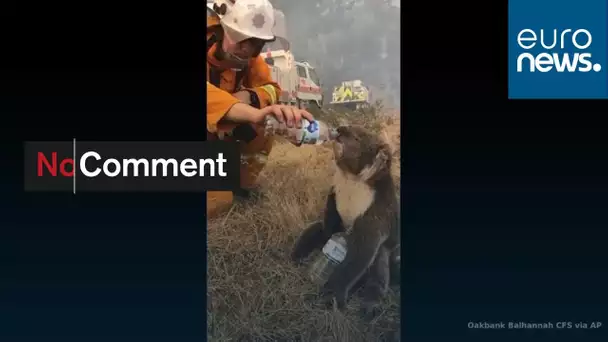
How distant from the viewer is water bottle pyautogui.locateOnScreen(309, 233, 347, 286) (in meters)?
3.61

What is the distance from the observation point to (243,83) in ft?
11.7

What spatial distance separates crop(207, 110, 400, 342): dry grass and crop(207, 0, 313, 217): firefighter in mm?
161

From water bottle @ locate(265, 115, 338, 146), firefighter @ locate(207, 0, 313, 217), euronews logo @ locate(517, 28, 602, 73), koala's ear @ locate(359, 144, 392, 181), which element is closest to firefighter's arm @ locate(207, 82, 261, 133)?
firefighter @ locate(207, 0, 313, 217)

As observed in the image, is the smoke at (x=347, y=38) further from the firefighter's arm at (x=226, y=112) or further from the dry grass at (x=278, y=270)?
the firefighter's arm at (x=226, y=112)

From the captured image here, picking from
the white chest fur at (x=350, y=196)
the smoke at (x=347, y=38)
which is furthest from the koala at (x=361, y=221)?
the smoke at (x=347, y=38)

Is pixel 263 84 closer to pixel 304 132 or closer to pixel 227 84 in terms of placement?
pixel 227 84

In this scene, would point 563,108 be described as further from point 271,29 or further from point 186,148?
point 186,148

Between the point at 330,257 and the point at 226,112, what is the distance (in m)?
1.14

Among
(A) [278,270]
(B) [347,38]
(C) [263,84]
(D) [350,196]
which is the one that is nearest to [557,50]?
(B) [347,38]

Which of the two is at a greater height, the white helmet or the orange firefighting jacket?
the white helmet

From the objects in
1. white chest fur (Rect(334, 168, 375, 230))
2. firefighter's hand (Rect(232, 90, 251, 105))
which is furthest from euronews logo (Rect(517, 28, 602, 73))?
firefighter's hand (Rect(232, 90, 251, 105))

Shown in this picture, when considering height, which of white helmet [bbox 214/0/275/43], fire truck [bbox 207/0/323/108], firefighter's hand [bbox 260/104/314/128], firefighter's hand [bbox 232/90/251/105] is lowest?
firefighter's hand [bbox 260/104/314/128]

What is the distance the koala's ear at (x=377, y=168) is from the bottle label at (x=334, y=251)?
0.46m

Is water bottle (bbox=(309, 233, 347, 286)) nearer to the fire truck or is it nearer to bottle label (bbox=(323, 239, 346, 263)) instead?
bottle label (bbox=(323, 239, 346, 263))
